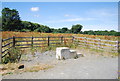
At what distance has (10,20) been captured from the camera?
60.6 meters

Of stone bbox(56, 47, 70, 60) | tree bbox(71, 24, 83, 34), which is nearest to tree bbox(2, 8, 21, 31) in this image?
tree bbox(71, 24, 83, 34)

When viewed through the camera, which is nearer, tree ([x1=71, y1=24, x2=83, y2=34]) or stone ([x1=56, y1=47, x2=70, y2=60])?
stone ([x1=56, y1=47, x2=70, y2=60])

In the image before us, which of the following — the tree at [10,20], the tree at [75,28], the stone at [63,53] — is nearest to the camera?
the stone at [63,53]

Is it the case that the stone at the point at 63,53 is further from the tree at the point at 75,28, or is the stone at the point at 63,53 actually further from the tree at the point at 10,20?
the tree at the point at 75,28

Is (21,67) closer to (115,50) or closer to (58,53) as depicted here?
(58,53)

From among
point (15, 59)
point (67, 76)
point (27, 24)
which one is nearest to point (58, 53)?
point (15, 59)

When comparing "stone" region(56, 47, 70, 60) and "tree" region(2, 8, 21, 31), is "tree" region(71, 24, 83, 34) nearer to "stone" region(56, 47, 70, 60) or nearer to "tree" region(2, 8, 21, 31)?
"tree" region(2, 8, 21, 31)

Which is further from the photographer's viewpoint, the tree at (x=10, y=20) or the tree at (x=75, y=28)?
the tree at (x=75, y=28)

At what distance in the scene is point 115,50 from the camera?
1378cm

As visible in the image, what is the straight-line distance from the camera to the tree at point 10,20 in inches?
2306

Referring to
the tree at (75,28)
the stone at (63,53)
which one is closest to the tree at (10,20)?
the tree at (75,28)

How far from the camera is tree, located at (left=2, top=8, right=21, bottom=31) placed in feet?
192

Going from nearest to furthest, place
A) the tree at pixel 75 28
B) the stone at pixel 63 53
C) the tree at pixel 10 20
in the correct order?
the stone at pixel 63 53, the tree at pixel 10 20, the tree at pixel 75 28

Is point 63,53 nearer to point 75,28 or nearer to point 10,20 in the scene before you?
point 10,20
